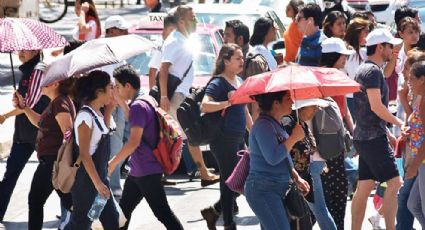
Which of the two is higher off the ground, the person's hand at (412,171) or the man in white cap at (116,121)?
the person's hand at (412,171)

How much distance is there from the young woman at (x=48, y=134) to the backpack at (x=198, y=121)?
130 cm

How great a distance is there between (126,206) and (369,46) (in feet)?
7.94

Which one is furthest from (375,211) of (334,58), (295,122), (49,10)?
(49,10)

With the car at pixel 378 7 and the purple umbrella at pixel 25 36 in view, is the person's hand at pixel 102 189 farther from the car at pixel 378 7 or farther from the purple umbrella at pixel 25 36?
the car at pixel 378 7

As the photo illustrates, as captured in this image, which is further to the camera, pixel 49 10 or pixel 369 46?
pixel 49 10

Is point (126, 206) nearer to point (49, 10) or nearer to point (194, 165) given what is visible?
point (194, 165)

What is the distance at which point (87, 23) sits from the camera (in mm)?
15680

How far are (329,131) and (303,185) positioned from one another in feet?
3.40

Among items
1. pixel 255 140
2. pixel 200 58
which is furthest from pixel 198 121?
pixel 200 58

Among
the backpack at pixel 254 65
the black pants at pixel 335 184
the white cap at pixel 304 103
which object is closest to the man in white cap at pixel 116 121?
the backpack at pixel 254 65

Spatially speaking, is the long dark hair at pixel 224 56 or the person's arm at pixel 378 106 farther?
the long dark hair at pixel 224 56

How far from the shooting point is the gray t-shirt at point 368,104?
9891mm

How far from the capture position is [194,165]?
13781 millimetres

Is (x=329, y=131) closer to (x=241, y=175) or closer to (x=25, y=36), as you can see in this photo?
(x=241, y=175)
